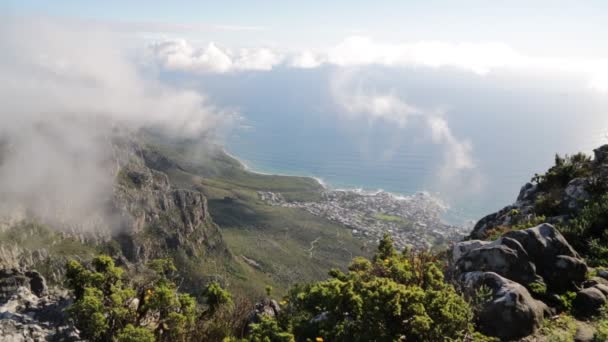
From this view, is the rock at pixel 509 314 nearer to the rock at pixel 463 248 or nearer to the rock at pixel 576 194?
the rock at pixel 463 248

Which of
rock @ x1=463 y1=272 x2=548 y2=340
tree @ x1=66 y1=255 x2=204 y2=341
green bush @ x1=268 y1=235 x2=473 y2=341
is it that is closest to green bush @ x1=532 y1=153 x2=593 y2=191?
rock @ x1=463 y1=272 x2=548 y2=340

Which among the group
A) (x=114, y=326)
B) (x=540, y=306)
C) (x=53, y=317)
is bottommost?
(x=53, y=317)

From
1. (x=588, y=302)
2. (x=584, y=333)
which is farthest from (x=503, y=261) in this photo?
(x=584, y=333)

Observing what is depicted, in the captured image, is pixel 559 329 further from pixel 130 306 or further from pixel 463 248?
pixel 130 306

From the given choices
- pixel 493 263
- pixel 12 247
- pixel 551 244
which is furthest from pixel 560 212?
pixel 12 247

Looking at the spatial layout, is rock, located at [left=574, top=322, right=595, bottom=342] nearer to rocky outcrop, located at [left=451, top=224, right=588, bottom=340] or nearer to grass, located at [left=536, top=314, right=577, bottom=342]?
grass, located at [left=536, top=314, right=577, bottom=342]

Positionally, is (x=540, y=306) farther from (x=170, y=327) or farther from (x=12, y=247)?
(x=12, y=247)
